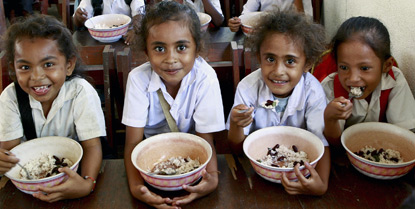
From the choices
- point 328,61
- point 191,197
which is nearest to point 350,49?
point 328,61

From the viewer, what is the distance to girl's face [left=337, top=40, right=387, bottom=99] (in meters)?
1.46

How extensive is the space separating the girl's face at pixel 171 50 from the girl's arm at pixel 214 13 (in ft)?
4.43

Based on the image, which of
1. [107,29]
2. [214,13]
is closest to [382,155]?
[107,29]

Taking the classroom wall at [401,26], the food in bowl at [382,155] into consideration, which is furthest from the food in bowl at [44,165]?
the classroom wall at [401,26]

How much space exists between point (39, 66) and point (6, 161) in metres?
0.38

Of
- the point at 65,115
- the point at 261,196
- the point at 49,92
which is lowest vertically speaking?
the point at 261,196

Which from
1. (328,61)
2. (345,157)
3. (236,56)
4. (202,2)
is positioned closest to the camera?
(345,157)

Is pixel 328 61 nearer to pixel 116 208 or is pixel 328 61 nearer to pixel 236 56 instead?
pixel 236 56

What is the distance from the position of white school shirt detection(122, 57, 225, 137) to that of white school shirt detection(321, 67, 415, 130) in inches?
21.3

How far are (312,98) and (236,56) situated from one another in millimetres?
427

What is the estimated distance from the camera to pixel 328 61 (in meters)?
1.87

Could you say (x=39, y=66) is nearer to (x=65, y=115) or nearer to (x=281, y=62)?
(x=65, y=115)

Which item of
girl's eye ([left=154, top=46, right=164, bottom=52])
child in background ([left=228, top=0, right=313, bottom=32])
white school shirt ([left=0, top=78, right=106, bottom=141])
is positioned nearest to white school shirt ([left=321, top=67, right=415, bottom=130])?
girl's eye ([left=154, top=46, right=164, bottom=52])

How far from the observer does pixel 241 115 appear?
4.22 feet
